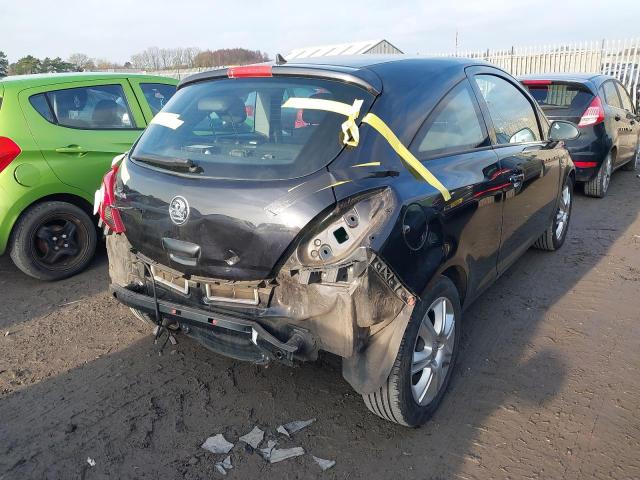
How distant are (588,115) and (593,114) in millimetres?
58

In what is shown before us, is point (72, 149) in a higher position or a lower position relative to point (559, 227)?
higher

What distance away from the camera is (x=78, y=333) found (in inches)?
142

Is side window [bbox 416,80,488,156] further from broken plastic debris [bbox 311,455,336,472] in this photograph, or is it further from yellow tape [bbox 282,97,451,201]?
broken plastic debris [bbox 311,455,336,472]

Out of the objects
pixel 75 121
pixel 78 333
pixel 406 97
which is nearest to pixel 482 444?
pixel 406 97

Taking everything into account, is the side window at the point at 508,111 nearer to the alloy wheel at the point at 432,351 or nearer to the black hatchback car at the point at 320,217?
the black hatchback car at the point at 320,217

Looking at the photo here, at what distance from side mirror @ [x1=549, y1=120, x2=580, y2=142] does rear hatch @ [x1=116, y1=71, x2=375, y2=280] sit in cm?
254

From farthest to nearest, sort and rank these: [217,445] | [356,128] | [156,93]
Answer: [156,93] → [217,445] → [356,128]

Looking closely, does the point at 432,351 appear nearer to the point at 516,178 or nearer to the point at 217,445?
the point at 217,445

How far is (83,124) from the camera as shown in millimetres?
4770

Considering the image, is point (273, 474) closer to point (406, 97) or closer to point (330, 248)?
point (330, 248)

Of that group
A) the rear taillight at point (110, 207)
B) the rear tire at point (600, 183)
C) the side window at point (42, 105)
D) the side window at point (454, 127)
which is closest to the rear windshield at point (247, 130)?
the rear taillight at point (110, 207)

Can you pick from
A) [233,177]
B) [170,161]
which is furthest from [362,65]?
[170,161]

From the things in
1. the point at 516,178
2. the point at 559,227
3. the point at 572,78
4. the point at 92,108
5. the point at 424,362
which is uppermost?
the point at 92,108

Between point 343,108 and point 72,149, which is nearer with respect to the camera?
A: point 343,108
